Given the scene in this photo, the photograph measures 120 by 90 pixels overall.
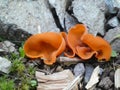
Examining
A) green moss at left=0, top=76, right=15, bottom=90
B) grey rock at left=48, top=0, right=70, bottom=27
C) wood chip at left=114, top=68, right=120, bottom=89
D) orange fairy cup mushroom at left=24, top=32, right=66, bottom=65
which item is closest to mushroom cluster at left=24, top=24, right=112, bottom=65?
orange fairy cup mushroom at left=24, top=32, right=66, bottom=65

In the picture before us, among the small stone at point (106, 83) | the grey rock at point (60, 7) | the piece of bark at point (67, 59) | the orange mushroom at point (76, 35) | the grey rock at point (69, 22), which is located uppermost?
the grey rock at point (60, 7)

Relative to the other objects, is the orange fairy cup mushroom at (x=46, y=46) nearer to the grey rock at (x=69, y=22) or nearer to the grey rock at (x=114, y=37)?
the grey rock at (x=69, y=22)

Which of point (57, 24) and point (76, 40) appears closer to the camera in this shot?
point (76, 40)

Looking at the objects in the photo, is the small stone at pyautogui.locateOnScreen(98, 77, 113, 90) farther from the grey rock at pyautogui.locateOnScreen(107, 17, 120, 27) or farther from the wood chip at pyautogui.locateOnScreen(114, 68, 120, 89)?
the grey rock at pyautogui.locateOnScreen(107, 17, 120, 27)

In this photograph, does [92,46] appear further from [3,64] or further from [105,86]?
[3,64]

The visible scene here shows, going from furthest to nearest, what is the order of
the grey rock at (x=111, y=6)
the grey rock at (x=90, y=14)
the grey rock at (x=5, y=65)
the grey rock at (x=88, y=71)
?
1. the grey rock at (x=111, y=6)
2. the grey rock at (x=90, y=14)
3. the grey rock at (x=88, y=71)
4. the grey rock at (x=5, y=65)

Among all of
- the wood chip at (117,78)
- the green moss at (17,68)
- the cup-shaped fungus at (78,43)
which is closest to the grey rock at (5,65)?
the green moss at (17,68)

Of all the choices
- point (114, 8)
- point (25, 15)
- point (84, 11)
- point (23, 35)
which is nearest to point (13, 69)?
point (23, 35)

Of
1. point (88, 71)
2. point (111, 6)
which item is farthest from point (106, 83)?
point (111, 6)
